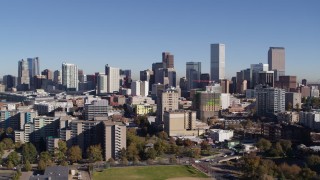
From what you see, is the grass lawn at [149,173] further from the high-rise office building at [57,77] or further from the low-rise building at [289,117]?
the high-rise office building at [57,77]

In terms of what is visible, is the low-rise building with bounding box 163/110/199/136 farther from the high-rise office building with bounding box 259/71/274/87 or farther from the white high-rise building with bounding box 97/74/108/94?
the white high-rise building with bounding box 97/74/108/94

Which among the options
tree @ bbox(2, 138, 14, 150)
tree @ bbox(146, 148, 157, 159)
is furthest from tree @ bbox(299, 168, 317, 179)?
tree @ bbox(2, 138, 14, 150)

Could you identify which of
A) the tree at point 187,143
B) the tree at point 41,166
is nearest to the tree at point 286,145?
the tree at point 187,143

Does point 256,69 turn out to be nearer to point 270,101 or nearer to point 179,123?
point 270,101

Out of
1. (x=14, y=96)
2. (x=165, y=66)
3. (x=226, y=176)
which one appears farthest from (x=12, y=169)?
(x=165, y=66)

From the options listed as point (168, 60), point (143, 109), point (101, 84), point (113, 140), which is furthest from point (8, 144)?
point (168, 60)

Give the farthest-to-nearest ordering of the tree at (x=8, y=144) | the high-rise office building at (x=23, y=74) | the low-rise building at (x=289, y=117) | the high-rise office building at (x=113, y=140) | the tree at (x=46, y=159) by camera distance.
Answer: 1. the high-rise office building at (x=23, y=74)
2. the low-rise building at (x=289, y=117)
3. the tree at (x=8, y=144)
4. the high-rise office building at (x=113, y=140)
5. the tree at (x=46, y=159)
